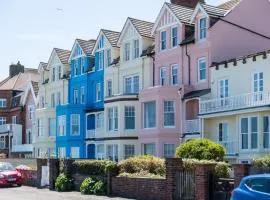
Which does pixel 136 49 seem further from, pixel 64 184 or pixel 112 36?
pixel 64 184

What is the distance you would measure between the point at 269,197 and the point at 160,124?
2591 cm

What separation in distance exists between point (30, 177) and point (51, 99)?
25.0 m

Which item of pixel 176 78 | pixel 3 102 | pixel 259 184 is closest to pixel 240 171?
pixel 259 184

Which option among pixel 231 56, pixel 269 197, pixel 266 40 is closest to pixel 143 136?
pixel 231 56

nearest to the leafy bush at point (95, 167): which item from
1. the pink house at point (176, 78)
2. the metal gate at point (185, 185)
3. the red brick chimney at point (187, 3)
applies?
the metal gate at point (185, 185)

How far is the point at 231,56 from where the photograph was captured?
129 feet

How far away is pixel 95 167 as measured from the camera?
28312 mm

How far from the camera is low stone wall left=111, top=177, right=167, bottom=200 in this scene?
23.2 m

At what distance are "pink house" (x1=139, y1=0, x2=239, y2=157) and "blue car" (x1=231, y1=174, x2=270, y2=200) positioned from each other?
2225 cm

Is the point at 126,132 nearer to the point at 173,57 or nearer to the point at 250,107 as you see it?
the point at 173,57

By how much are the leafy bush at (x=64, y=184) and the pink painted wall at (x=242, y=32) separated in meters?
14.2

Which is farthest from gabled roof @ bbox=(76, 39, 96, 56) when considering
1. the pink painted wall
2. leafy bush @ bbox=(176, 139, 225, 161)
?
leafy bush @ bbox=(176, 139, 225, 161)

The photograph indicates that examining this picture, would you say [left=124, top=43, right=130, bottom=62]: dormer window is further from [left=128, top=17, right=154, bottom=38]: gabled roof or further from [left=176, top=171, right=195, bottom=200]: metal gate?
[left=176, top=171, right=195, bottom=200]: metal gate

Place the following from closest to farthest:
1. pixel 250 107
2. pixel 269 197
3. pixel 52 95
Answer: pixel 269 197
pixel 250 107
pixel 52 95
